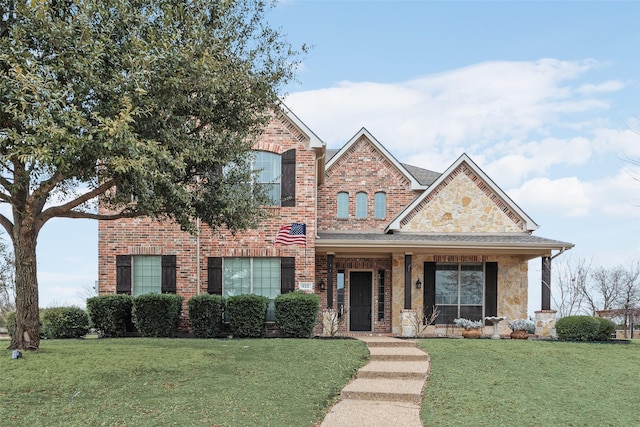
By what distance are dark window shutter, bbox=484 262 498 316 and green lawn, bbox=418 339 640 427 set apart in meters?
4.85

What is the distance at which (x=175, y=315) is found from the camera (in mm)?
18094

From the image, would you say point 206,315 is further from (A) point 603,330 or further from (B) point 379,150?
(A) point 603,330

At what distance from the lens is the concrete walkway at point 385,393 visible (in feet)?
30.9

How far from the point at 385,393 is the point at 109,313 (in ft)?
33.3

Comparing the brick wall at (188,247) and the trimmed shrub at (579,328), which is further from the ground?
the brick wall at (188,247)

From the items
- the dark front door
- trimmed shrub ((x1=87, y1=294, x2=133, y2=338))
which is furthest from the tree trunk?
the dark front door

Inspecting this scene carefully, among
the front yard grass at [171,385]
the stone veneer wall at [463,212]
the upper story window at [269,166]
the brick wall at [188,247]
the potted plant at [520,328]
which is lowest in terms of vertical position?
the potted plant at [520,328]

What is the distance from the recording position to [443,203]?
21.2 meters

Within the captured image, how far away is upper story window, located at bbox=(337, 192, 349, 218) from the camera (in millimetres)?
23281

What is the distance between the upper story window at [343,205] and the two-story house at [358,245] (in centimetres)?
4

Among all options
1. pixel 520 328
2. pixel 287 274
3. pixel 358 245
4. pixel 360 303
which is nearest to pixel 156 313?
pixel 287 274

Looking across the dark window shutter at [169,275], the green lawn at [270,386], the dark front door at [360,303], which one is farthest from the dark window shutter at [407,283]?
the dark window shutter at [169,275]

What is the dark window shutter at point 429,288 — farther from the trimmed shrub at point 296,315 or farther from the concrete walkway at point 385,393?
the concrete walkway at point 385,393

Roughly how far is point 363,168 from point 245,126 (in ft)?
36.8
